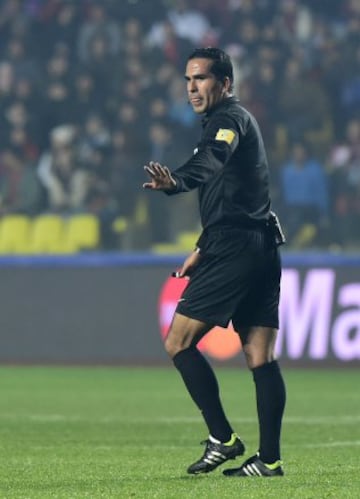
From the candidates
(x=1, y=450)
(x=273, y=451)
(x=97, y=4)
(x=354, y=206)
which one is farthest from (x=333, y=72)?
(x=273, y=451)

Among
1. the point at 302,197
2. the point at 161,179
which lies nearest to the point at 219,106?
the point at 161,179

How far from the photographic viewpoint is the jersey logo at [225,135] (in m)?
5.99

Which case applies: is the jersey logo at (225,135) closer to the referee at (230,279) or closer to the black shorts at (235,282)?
the referee at (230,279)

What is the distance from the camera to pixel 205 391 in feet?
20.8

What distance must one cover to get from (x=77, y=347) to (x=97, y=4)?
4403mm

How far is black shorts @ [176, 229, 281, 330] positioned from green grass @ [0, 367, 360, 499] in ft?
2.45

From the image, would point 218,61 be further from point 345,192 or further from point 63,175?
point 63,175

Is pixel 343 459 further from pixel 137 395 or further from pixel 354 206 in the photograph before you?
pixel 354 206

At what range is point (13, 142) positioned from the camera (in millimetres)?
16594

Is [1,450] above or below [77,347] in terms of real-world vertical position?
above

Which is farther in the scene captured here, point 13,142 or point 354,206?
point 13,142

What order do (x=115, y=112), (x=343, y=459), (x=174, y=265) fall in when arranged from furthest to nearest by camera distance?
(x=115, y=112) < (x=174, y=265) < (x=343, y=459)

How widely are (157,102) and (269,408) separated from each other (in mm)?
10458

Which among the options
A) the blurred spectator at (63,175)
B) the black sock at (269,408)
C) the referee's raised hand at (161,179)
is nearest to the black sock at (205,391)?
the black sock at (269,408)
